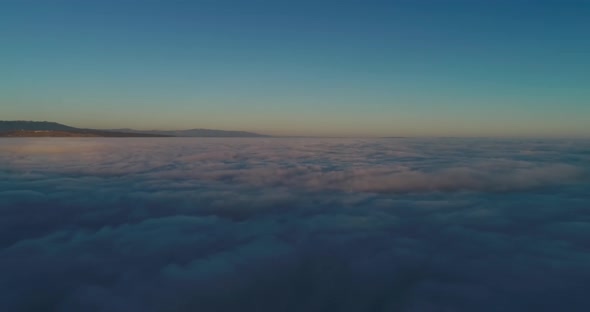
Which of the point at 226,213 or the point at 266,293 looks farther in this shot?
the point at 226,213

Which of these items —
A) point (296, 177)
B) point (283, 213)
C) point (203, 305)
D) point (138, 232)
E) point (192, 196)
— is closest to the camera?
point (203, 305)

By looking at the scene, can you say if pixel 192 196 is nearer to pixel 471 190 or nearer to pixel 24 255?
pixel 24 255

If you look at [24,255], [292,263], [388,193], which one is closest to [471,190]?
[388,193]

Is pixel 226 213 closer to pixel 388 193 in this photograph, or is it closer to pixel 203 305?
pixel 203 305

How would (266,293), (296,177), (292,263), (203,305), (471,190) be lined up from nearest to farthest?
(203,305) → (266,293) → (292,263) → (471,190) → (296,177)

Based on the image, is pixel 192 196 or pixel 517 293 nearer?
pixel 517 293

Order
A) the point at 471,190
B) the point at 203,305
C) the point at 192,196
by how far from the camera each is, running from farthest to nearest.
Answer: the point at 471,190 → the point at 192,196 → the point at 203,305

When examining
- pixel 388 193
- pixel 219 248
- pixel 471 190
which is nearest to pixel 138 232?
pixel 219 248

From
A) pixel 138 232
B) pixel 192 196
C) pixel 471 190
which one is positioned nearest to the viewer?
pixel 138 232
